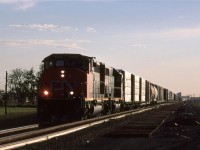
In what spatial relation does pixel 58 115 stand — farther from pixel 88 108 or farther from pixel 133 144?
pixel 133 144

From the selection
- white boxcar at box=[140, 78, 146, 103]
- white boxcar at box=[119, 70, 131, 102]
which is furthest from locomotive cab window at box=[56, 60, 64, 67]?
white boxcar at box=[140, 78, 146, 103]

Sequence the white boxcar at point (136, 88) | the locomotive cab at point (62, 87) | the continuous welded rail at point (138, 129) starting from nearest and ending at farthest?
the continuous welded rail at point (138, 129)
the locomotive cab at point (62, 87)
the white boxcar at point (136, 88)

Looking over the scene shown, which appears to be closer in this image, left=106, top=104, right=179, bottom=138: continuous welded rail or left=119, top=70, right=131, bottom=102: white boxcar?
left=106, top=104, right=179, bottom=138: continuous welded rail

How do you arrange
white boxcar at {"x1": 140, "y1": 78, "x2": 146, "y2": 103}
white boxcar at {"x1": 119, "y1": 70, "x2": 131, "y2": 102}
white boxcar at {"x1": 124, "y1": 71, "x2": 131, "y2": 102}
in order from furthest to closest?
1. white boxcar at {"x1": 140, "y1": 78, "x2": 146, "y2": 103}
2. white boxcar at {"x1": 124, "y1": 71, "x2": 131, "y2": 102}
3. white boxcar at {"x1": 119, "y1": 70, "x2": 131, "y2": 102}

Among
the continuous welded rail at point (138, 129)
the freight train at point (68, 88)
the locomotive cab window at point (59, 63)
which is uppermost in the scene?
the locomotive cab window at point (59, 63)

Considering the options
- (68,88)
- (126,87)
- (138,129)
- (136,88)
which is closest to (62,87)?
(68,88)

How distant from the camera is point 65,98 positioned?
25172 mm

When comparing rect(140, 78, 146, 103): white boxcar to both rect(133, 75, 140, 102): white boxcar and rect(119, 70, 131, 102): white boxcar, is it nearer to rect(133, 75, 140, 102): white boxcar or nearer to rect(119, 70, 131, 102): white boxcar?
rect(133, 75, 140, 102): white boxcar

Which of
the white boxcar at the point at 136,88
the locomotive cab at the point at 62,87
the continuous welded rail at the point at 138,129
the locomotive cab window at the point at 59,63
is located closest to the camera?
the continuous welded rail at the point at 138,129

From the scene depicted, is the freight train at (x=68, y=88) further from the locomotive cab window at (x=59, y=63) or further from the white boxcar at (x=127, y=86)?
the white boxcar at (x=127, y=86)

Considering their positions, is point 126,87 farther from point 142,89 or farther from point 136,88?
point 142,89

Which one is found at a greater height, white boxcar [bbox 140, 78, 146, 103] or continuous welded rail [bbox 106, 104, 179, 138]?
white boxcar [bbox 140, 78, 146, 103]

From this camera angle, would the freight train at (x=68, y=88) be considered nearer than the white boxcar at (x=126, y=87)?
Yes

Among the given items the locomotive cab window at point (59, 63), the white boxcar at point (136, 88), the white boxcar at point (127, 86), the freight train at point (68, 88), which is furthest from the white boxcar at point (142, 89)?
the locomotive cab window at point (59, 63)
